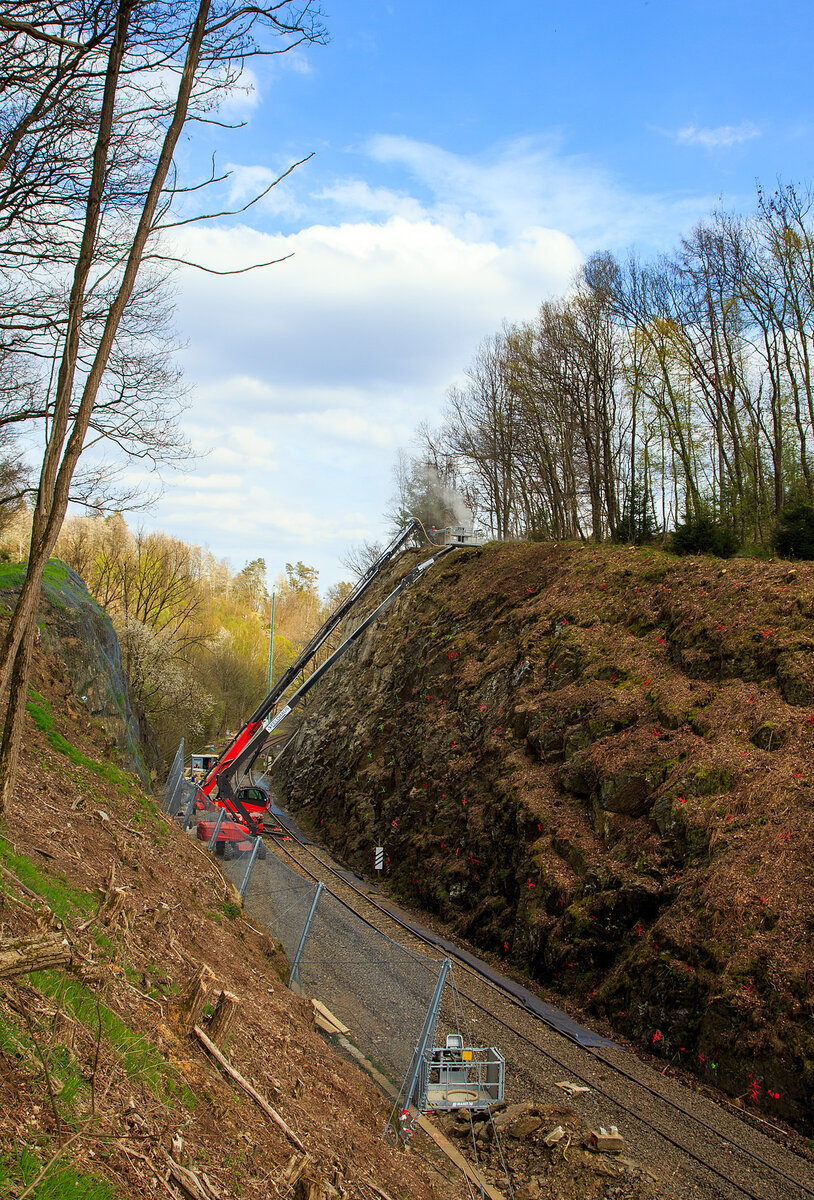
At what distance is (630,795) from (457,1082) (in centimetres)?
633

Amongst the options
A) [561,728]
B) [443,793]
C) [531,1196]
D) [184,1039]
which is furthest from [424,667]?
[184,1039]

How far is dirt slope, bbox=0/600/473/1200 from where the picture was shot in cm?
350

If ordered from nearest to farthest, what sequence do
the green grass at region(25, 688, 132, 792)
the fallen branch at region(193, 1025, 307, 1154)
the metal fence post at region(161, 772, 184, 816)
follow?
1. the fallen branch at region(193, 1025, 307, 1154)
2. the green grass at region(25, 688, 132, 792)
3. the metal fence post at region(161, 772, 184, 816)

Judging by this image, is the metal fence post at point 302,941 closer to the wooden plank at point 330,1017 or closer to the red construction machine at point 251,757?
the wooden plank at point 330,1017

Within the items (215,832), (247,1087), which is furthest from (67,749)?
(247,1087)

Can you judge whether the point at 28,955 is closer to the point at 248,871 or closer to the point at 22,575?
the point at 248,871

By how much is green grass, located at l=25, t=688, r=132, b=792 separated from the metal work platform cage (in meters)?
6.67

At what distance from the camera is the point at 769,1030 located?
8938 millimetres

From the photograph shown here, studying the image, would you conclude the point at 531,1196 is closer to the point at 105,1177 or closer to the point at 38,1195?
the point at 105,1177

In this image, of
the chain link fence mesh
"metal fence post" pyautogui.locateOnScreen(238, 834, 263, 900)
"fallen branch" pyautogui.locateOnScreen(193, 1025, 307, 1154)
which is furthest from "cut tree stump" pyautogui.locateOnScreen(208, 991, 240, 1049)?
"metal fence post" pyautogui.locateOnScreen(238, 834, 263, 900)

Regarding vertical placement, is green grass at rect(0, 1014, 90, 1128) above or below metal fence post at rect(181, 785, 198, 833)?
above

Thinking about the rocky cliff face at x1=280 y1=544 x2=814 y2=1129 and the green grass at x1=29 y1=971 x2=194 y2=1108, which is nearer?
the green grass at x1=29 y1=971 x2=194 y2=1108

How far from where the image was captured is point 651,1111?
8.80m

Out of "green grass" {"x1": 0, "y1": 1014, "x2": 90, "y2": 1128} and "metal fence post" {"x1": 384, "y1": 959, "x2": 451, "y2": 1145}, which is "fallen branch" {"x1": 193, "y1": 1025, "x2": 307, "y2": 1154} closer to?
"green grass" {"x1": 0, "y1": 1014, "x2": 90, "y2": 1128}
